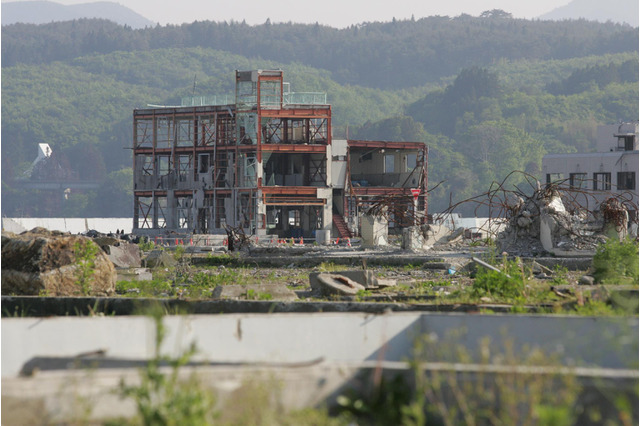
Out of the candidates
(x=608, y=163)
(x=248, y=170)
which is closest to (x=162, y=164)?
(x=248, y=170)

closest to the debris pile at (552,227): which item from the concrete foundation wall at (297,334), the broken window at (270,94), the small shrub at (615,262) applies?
the small shrub at (615,262)

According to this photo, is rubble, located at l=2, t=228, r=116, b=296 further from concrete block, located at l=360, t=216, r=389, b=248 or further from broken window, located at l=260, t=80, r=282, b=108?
broken window, located at l=260, t=80, r=282, b=108

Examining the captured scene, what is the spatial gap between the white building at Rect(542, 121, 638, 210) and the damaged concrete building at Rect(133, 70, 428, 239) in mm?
11872

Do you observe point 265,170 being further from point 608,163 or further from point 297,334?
point 297,334

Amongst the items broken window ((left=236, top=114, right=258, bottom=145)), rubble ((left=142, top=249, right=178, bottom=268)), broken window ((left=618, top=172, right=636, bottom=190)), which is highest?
broken window ((left=236, top=114, right=258, bottom=145))

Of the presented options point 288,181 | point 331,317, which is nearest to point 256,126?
point 288,181

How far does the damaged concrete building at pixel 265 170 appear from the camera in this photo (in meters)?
58.8

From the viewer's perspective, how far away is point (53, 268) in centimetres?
1548

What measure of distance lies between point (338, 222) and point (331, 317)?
52.5 m

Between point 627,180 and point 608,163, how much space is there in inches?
72.3

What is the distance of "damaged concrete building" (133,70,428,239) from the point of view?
58781mm

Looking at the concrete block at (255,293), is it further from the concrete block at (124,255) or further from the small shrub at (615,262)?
the concrete block at (124,255)

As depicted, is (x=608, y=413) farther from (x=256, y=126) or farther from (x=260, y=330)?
(x=256, y=126)

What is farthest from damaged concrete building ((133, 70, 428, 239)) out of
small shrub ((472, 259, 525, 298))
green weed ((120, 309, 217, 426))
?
green weed ((120, 309, 217, 426))
